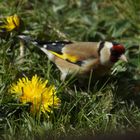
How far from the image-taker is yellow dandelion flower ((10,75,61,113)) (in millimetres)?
3059

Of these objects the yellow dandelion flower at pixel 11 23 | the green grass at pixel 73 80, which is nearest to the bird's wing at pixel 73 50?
the green grass at pixel 73 80

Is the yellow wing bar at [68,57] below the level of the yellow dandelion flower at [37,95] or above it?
above

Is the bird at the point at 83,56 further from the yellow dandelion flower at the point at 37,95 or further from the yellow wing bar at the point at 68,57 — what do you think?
the yellow dandelion flower at the point at 37,95

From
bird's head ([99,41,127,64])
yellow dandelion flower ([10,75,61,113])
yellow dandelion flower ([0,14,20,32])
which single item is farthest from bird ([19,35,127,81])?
yellow dandelion flower ([10,75,61,113])

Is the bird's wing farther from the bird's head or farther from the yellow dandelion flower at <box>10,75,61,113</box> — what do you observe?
the yellow dandelion flower at <box>10,75,61,113</box>

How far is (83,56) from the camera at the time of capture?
13.2 ft

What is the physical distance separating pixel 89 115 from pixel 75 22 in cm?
188

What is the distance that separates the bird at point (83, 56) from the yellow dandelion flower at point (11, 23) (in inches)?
5.0

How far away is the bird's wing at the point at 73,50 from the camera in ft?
13.3

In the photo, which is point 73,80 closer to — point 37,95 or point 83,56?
point 83,56

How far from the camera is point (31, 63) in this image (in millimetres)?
4004

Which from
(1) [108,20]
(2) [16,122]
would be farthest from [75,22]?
(2) [16,122]

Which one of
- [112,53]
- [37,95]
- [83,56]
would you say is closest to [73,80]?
[83,56]

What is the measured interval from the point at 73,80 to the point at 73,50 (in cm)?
40
